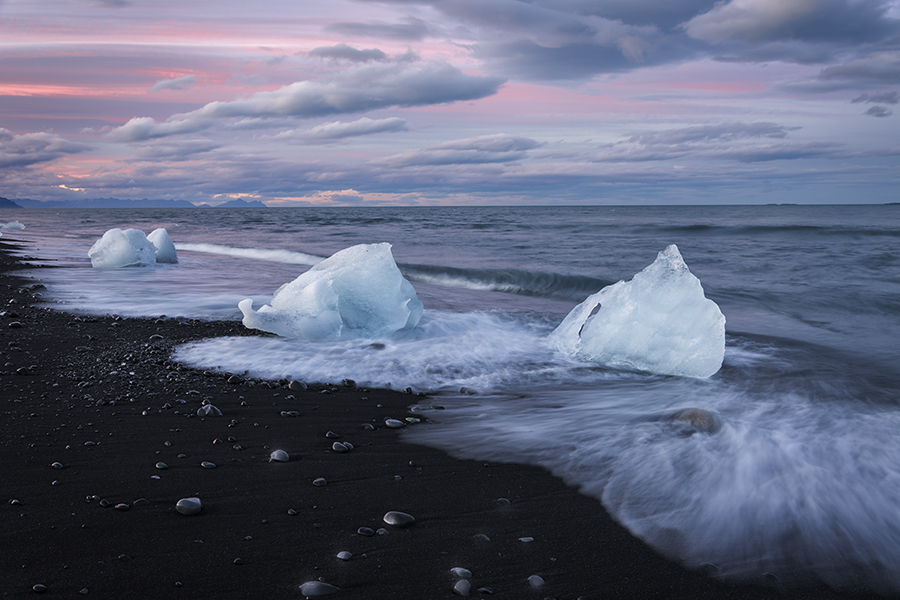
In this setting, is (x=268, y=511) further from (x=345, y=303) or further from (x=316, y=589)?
(x=345, y=303)

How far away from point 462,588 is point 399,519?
0.51 m

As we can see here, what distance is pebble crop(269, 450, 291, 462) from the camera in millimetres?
2951

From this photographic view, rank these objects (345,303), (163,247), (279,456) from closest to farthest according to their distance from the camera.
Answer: (279,456) → (345,303) → (163,247)

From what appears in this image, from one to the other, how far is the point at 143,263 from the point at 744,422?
12523mm

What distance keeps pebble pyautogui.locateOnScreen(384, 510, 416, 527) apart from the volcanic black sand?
3cm

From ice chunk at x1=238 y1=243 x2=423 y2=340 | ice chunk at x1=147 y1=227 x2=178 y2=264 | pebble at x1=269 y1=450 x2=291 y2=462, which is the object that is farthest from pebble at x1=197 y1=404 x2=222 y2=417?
ice chunk at x1=147 y1=227 x2=178 y2=264

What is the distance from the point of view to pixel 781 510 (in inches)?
109

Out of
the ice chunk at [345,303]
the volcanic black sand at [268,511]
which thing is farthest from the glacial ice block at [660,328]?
the volcanic black sand at [268,511]

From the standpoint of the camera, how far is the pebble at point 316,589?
192 centimetres

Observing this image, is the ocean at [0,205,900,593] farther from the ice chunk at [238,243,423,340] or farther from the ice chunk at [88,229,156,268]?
the ice chunk at [88,229,156,268]

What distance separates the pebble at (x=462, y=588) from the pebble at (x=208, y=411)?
217 centimetres

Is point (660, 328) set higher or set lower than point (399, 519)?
higher

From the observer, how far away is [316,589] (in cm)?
193

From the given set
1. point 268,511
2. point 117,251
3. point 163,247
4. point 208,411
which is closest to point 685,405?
point 268,511
